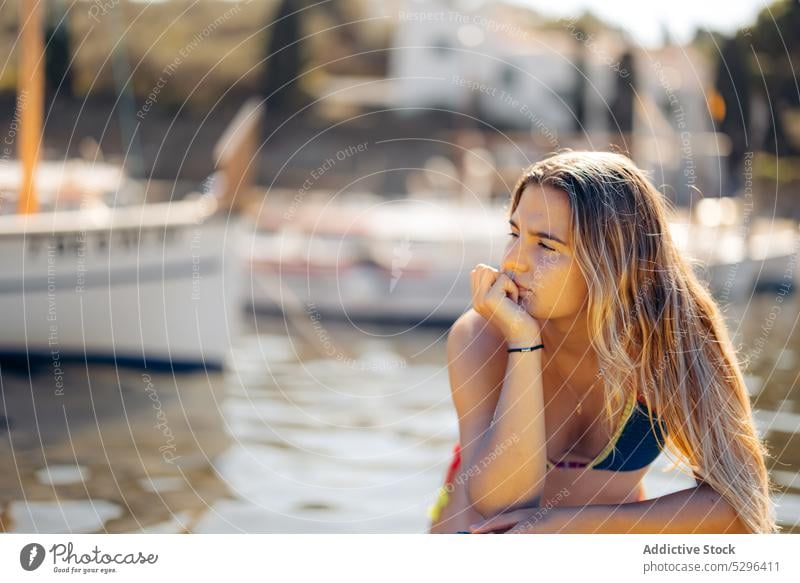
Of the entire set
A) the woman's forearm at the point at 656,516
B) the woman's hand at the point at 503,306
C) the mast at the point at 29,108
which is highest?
the mast at the point at 29,108

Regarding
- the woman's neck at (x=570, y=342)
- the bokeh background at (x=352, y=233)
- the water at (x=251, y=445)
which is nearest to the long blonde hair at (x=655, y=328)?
the woman's neck at (x=570, y=342)

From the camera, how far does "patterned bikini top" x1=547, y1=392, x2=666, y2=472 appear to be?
308 cm

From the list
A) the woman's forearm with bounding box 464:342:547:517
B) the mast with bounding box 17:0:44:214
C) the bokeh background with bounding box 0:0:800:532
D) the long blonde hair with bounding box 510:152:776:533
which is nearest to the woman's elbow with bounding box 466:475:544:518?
the woman's forearm with bounding box 464:342:547:517

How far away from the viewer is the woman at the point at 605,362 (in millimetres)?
2912

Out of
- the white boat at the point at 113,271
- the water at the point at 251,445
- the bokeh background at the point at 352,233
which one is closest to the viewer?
the water at the point at 251,445

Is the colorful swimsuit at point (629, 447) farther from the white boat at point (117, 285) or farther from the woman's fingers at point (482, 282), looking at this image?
the white boat at point (117, 285)

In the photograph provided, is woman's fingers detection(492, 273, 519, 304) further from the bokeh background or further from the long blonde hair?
the bokeh background

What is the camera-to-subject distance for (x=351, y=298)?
22016mm

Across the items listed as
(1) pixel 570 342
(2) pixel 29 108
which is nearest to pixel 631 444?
(1) pixel 570 342

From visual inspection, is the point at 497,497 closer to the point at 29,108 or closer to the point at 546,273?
the point at 546,273

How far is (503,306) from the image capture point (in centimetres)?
296

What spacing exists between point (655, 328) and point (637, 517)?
0.51 m
